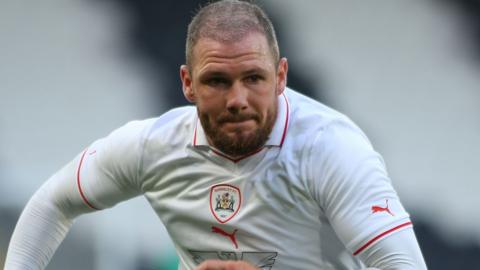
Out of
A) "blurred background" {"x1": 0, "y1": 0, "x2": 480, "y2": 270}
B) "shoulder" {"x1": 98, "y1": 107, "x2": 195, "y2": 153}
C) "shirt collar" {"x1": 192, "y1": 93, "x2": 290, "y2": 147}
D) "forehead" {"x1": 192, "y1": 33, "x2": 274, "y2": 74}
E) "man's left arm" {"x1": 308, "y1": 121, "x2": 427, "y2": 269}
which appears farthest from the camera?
"blurred background" {"x1": 0, "y1": 0, "x2": 480, "y2": 270}

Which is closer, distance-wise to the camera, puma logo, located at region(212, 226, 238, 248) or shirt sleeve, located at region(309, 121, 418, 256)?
shirt sleeve, located at region(309, 121, 418, 256)

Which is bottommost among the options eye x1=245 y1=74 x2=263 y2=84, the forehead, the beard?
the beard

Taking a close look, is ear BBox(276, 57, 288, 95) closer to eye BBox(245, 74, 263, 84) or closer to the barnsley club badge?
eye BBox(245, 74, 263, 84)

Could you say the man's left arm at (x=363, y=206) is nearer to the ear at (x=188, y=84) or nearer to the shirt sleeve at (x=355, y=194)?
the shirt sleeve at (x=355, y=194)

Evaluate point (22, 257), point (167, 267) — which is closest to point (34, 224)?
point (22, 257)

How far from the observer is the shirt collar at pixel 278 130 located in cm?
271

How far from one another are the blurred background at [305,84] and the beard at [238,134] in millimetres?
2637

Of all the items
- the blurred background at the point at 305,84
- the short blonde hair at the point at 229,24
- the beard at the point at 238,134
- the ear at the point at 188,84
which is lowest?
the blurred background at the point at 305,84

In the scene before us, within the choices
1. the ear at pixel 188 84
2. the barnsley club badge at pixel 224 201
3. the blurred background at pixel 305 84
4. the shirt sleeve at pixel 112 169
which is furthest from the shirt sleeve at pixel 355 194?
the blurred background at pixel 305 84

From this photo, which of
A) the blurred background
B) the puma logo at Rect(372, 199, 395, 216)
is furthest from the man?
the blurred background

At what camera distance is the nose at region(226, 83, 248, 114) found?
2.54 metres

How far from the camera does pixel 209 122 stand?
2672 mm

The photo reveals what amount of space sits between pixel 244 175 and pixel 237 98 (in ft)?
0.96

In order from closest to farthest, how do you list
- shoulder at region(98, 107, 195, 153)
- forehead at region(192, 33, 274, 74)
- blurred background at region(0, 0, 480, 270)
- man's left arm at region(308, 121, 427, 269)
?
man's left arm at region(308, 121, 427, 269)
forehead at region(192, 33, 274, 74)
shoulder at region(98, 107, 195, 153)
blurred background at region(0, 0, 480, 270)
